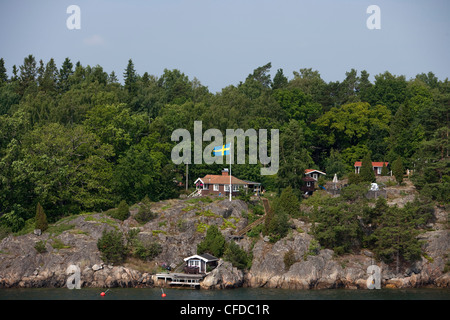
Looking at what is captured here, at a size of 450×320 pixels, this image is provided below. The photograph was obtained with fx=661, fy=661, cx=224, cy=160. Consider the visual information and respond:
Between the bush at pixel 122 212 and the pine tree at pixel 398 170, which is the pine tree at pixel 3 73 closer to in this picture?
the bush at pixel 122 212

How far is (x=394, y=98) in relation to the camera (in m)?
114

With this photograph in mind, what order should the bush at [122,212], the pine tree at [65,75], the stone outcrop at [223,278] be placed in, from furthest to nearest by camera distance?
the pine tree at [65,75] < the bush at [122,212] < the stone outcrop at [223,278]

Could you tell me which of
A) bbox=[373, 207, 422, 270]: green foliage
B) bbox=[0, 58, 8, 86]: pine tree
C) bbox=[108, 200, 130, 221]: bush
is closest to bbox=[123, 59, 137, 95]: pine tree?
bbox=[0, 58, 8, 86]: pine tree

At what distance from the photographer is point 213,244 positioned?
2709 inches

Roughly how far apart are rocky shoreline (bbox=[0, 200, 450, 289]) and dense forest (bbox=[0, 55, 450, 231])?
7889 millimetres

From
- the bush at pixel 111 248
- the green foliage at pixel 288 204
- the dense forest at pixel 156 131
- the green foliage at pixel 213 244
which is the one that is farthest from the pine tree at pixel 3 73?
the green foliage at pixel 213 244

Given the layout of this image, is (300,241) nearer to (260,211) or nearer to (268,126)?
(260,211)

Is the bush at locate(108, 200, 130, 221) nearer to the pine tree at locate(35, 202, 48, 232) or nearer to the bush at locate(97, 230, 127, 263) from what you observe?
the bush at locate(97, 230, 127, 263)

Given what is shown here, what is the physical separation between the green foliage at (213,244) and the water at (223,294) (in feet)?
18.2

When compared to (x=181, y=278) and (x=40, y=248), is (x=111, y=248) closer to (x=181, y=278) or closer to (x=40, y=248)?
(x=40, y=248)

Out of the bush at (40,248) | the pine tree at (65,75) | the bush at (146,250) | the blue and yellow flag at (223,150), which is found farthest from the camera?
the pine tree at (65,75)

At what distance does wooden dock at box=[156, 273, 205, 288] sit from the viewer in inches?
2557

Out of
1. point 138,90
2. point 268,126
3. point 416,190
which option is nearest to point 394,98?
point 268,126

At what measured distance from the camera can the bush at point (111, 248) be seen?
2635 inches
